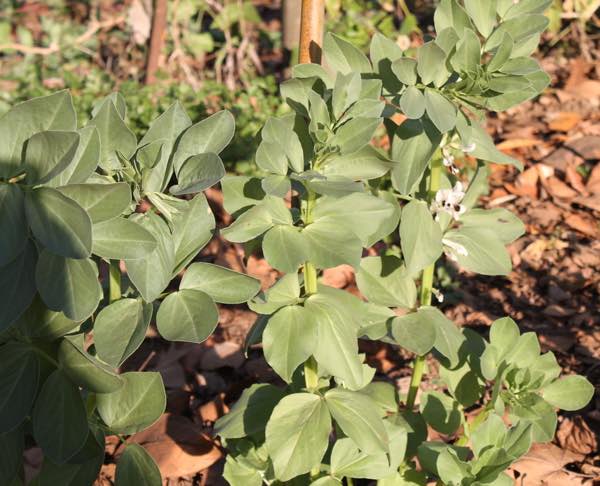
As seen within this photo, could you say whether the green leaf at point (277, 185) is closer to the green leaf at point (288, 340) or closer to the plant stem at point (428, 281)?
the green leaf at point (288, 340)

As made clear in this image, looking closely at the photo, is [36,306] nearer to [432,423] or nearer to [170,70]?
[432,423]

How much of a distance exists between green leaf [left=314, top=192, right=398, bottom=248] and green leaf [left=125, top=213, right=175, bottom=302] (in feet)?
0.90

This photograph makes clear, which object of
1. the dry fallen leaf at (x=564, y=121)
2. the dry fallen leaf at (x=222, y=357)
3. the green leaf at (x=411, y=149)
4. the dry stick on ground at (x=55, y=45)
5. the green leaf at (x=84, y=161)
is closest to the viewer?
the green leaf at (x=84, y=161)

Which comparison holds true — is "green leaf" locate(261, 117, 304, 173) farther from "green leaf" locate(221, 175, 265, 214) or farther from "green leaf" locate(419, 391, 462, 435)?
"green leaf" locate(419, 391, 462, 435)

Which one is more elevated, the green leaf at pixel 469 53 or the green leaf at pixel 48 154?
the green leaf at pixel 469 53

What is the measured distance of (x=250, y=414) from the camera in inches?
64.1

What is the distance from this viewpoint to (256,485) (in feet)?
5.79

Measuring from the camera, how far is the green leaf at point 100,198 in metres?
1.15

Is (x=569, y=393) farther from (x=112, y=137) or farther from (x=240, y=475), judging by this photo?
(x=112, y=137)

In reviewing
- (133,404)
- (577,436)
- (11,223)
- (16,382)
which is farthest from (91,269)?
(577,436)

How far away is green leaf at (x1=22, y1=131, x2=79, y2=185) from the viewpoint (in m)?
1.10

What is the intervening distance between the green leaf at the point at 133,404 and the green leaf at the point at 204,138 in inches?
16.5

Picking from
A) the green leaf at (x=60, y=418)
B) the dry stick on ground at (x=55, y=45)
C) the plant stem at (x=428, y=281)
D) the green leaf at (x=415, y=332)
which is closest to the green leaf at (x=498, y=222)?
the plant stem at (x=428, y=281)

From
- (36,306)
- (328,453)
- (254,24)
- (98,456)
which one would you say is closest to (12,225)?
(36,306)
